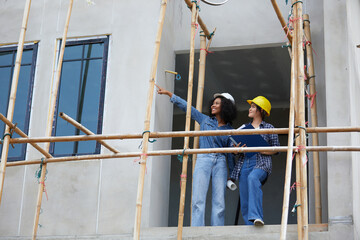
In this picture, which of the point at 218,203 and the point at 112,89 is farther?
the point at 112,89

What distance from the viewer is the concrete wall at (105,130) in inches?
309

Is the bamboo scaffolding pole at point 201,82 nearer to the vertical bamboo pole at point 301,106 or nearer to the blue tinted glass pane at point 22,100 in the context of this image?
the vertical bamboo pole at point 301,106

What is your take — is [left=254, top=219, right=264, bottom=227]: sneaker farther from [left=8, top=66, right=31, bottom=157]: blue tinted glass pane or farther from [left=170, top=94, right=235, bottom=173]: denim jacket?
[left=8, top=66, right=31, bottom=157]: blue tinted glass pane

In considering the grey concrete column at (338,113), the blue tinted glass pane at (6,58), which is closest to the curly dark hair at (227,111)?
the grey concrete column at (338,113)

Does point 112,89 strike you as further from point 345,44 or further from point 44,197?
point 345,44

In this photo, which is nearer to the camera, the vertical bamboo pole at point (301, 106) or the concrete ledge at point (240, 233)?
the vertical bamboo pole at point (301, 106)

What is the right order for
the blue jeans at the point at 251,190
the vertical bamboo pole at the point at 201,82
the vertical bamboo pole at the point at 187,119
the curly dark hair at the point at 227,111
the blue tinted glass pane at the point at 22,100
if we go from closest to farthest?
the vertical bamboo pole at the point at 187,119
the blue jeans at the point at 251,190
the curly dark hair at the point at 227,111
the vertical bamboo pole at the point at 201,82
the blue tinted glass pane at the point at 22,100

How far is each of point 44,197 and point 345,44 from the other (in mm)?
4012

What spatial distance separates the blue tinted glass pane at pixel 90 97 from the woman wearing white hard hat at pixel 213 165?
136cm

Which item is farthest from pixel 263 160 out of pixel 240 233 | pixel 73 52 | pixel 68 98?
pixel 73 52

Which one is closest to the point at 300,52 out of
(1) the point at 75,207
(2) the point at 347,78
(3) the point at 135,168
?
(2) the point at 347,78

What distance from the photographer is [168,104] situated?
28.5 feet

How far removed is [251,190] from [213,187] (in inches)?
22.3

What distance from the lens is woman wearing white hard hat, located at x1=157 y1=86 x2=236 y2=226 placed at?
23.5 feet
